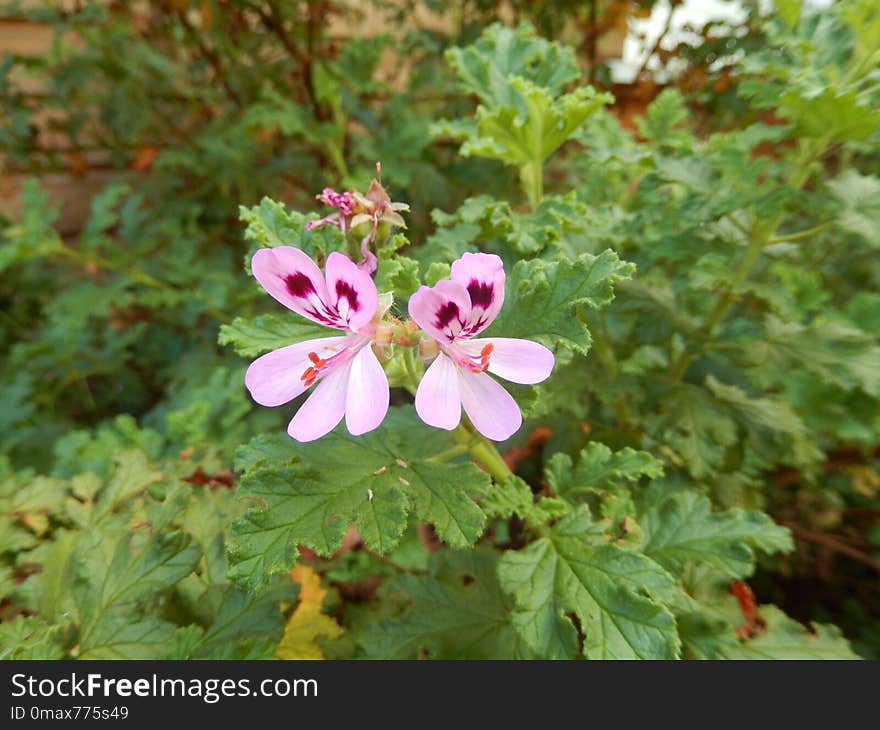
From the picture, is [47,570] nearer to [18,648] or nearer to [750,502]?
[18,648]

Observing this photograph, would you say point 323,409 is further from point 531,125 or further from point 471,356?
point 531,125

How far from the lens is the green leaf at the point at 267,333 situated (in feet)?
2.47

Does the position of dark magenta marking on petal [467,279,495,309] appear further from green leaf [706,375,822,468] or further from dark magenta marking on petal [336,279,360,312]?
green leaf [706,375,822,468]

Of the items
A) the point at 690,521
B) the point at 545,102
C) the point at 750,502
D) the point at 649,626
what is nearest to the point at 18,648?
the point at 649,626

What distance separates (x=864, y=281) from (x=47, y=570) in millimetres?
2365

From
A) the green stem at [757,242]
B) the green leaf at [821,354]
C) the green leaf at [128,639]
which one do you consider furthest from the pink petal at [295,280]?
the green leaf at [821,354]

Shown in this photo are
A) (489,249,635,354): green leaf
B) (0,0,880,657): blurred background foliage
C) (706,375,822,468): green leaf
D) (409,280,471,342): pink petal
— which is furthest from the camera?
(706,375,822,468): green leaf

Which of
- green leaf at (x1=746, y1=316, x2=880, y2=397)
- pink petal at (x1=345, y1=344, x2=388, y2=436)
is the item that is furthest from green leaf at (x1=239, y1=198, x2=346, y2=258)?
green leaf at (x1=746, y1=316, x2=880, y2=397)

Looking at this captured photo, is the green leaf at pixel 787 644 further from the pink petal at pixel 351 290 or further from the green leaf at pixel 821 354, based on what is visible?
the pink petal at pixel 351 290

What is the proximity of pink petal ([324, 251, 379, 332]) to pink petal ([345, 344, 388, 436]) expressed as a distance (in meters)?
0.04

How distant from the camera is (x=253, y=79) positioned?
7.25 ft

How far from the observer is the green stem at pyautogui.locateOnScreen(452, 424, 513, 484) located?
821 mm

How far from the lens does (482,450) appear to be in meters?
0.85
